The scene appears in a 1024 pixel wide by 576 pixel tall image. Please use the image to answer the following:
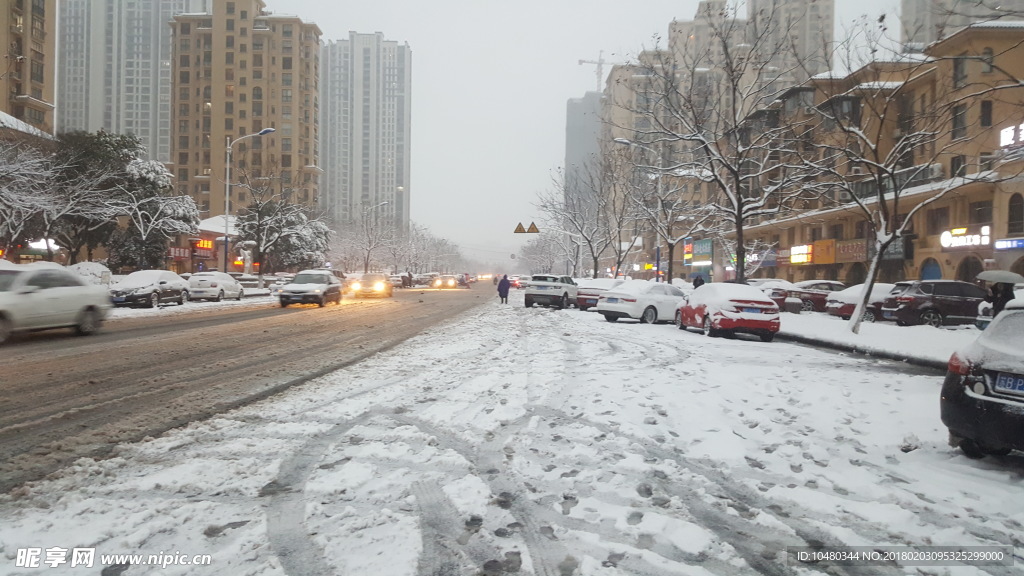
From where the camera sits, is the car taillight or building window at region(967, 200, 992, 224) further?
building window at region(967, 200, 992, 224)

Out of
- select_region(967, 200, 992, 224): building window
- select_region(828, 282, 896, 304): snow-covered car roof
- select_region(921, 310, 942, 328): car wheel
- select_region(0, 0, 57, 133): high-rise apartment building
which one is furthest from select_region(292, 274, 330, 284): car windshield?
select_region(0, 0, 57, 133): high-rise apartment building

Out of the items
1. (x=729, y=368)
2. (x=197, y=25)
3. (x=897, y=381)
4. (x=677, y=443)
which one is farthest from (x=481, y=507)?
(x=197, y=25)

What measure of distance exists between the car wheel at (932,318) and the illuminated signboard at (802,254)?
24.9 m

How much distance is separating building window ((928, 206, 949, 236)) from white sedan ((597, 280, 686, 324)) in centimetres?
2170

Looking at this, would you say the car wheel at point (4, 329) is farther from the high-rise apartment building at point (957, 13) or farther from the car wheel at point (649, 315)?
the high-rise apartment building at point (957, 13)

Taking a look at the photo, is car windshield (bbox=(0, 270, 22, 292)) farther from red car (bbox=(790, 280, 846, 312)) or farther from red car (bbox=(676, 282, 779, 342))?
red car (bbox=(790, 280, 846, 312))

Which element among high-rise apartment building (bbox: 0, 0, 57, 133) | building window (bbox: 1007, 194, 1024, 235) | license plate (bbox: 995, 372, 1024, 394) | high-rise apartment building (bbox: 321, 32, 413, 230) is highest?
high-rise apartment building (bbox: 321, 32, 413, 230)

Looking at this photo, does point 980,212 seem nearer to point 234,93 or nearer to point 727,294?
point 727,294

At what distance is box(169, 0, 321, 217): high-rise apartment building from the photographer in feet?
307

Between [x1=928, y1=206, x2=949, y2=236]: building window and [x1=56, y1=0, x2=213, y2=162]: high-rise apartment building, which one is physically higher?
[x1=56, y1=0, x2=213, y2=162]: high-rise apartment building

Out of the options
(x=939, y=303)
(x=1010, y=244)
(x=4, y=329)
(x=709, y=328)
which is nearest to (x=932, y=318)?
(x=939, y=303)

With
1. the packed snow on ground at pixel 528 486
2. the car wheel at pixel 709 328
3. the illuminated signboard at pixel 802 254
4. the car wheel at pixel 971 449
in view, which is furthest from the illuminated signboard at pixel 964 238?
the car wheel at pixel 971 449

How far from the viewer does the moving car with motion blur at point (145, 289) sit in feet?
76.6

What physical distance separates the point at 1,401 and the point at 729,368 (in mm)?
9901
